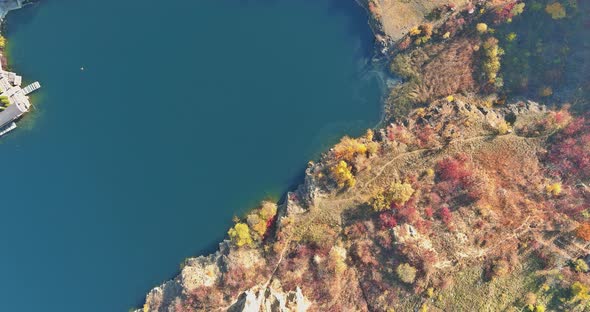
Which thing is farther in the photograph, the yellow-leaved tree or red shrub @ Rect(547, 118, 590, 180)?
the yellow-leaved tree

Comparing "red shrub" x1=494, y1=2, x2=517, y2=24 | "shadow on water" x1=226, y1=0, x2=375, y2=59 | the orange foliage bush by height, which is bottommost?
the orange foliage bush

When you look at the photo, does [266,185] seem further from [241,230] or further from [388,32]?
[388,32]

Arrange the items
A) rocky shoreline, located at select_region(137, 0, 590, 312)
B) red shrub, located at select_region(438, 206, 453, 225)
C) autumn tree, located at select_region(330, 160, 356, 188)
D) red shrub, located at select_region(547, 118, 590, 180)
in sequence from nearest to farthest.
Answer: rocky shoreline, located at select_region(137, 0, 590, 312), red shrub, located at select_region(438, 206, 453, 225), red shrub, located at select_region(547, 118, 590, 180), autumn tree, located at select_region(330, 160, 356, 188)

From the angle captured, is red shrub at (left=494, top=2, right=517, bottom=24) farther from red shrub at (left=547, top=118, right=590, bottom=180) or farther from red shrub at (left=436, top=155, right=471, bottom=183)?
red shrub at (left=436, top=155, right=471, bottom=183)

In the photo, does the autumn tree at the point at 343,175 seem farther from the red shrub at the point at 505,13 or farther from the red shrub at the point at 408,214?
the red shrub at the point at 505,13

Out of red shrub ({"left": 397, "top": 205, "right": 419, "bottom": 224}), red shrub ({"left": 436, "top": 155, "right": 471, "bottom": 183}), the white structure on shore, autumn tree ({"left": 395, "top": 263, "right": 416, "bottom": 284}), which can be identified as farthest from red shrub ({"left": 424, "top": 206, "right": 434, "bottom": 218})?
the white structure on shore

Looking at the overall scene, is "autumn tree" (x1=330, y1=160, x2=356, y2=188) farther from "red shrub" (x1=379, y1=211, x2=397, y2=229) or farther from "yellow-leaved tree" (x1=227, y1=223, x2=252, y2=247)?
"yellow-leaved tree" (x1=227, y1=223, x2=252, y2=247)

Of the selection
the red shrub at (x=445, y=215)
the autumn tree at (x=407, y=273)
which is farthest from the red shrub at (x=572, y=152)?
the autumn tree at (x=407, y=273)

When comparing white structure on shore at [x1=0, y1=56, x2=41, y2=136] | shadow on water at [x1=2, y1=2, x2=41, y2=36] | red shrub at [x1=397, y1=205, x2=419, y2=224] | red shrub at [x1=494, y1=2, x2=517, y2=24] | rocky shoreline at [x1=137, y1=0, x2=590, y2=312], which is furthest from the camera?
shadow on water at [x1=2, y1=2, x2=41, y2=36]

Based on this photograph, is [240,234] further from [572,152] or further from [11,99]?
[572,152]

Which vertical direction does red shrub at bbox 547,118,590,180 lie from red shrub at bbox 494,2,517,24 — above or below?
below
